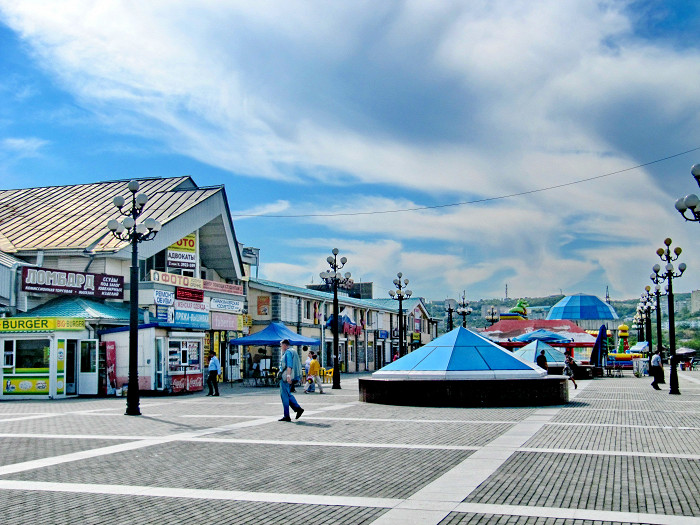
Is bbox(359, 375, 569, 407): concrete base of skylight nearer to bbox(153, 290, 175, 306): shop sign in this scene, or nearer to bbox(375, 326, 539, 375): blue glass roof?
bbox(375, 326, 539, 375): blue glass roof

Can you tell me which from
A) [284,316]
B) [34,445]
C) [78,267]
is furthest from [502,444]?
[284,316]

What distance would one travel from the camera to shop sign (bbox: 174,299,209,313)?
110 ft

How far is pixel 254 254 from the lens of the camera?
165 ft

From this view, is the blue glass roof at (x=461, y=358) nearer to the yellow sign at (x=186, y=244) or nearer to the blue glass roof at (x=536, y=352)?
the blue glass roof at (x=536, y=352)

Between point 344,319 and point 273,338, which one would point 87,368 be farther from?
point 344,319

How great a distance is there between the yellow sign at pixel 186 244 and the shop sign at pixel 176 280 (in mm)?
2233

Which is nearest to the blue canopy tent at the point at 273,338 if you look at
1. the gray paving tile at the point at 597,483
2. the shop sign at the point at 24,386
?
Result: the shop sign at the point at 24,386

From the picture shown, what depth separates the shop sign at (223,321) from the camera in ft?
121

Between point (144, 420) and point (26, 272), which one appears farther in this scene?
point (26, 272)

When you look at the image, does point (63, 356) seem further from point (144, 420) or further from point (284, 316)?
point (284, 316)

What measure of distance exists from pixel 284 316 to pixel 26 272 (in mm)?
19733

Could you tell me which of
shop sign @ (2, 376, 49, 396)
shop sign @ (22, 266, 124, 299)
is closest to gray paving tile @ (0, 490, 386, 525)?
shop sign @ (2, 376, 49, 396)

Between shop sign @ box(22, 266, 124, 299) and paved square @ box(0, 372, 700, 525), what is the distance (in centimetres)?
1110

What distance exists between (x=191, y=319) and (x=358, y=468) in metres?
23.6
